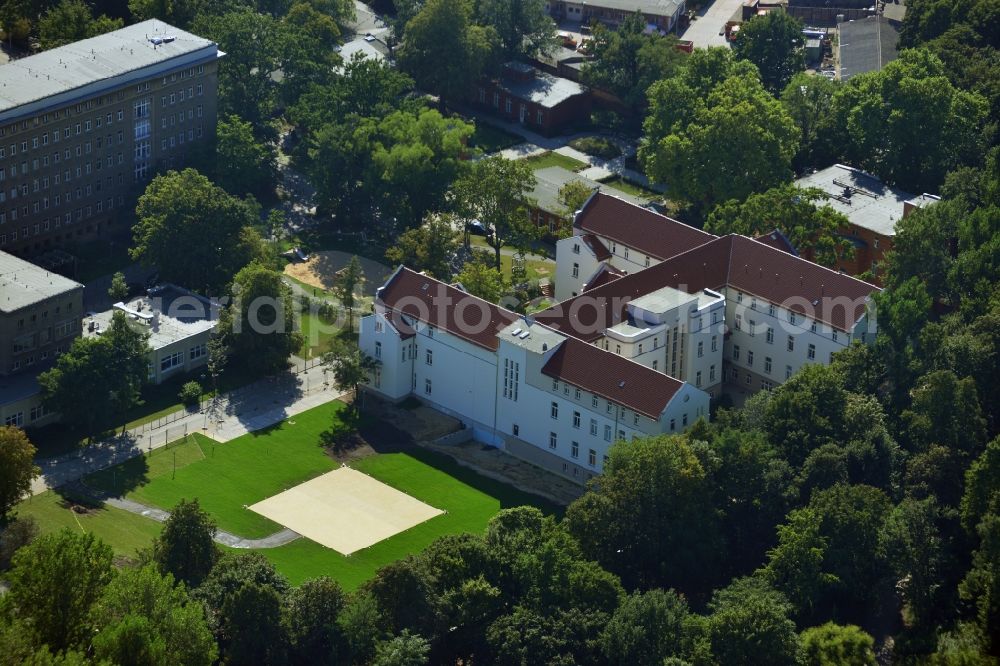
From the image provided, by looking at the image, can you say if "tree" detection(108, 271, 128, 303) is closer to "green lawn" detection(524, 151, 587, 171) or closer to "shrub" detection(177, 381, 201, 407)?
"shrub" detection(177, 381, 201, 407)

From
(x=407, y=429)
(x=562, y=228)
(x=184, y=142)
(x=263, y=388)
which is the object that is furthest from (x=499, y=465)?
(x=184, y=142)

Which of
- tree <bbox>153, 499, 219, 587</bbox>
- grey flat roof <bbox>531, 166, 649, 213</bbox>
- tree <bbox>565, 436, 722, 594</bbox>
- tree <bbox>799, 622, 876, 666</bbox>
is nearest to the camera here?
tree <bbox>799, 622, 876, 666</bbox>

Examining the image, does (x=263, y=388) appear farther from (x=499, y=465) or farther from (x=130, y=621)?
(x=130, y=621)

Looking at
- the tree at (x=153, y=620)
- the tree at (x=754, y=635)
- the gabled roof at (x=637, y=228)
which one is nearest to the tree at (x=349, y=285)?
the gabled roof at (x=637, y=228)

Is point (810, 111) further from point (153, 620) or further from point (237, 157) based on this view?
point (153, 620)

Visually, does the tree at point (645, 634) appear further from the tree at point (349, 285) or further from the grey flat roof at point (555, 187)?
the grey flat roof at point (555, 187)

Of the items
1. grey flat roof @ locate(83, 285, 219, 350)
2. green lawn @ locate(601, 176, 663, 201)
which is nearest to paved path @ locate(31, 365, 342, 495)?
grey flat roof @ locate(83, 285, 219, 350)

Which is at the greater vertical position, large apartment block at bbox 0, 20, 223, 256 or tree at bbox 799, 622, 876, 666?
large apartment block at bbox 0, 20, 223, 256
